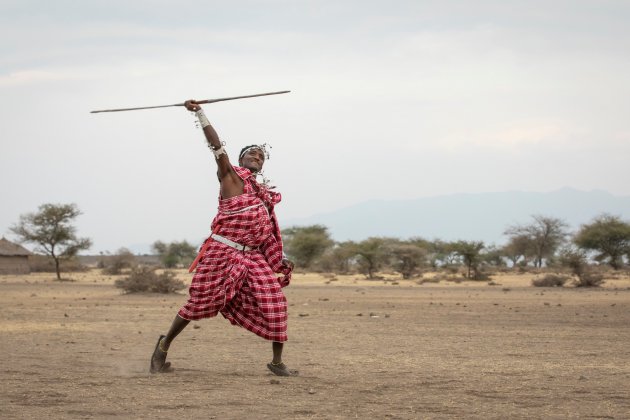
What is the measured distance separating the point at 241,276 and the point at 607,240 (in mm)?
58764

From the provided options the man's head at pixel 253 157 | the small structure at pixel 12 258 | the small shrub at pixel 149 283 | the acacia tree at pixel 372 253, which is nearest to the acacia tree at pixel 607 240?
the acacia tree at pixel 372 253

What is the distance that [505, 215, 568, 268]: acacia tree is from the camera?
77250 millimetres

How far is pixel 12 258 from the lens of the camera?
207 feet

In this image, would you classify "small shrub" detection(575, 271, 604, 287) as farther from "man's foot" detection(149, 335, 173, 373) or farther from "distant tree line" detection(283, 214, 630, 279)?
"man's foot" detection(149, 335, 173, 373)

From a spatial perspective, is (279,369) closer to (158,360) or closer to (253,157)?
(158,360)

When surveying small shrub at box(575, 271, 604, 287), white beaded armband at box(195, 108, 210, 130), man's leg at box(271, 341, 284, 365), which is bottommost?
man's leg at box(271, 341, 284, 365)

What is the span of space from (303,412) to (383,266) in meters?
66.7

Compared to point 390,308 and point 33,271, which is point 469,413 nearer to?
point 390,308

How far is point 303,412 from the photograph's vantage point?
7289 millimetres

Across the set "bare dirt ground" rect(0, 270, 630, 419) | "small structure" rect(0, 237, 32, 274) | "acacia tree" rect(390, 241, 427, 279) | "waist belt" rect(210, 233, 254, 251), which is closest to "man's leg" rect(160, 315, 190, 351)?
"bare dirt ground" rect(0, 270, 630, 419)

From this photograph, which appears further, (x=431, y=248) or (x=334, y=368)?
(x=431, y=248)

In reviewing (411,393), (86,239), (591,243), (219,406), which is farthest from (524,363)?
(591,243)

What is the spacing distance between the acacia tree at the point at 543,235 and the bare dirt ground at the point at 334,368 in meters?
58.7

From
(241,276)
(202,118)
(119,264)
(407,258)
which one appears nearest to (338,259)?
(407,258)
